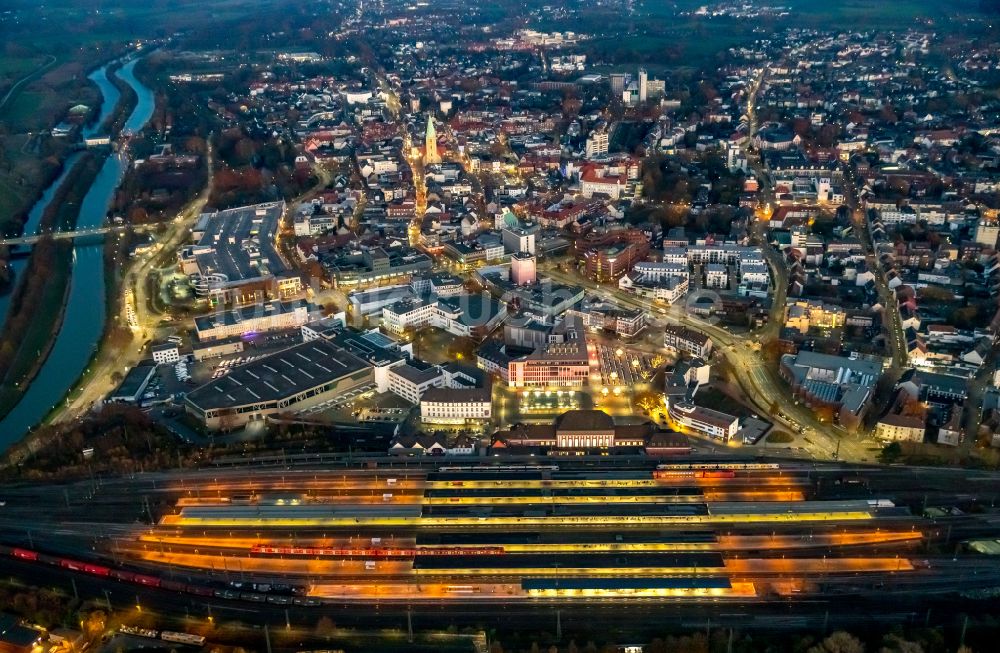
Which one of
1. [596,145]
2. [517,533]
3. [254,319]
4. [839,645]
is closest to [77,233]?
[254,319]

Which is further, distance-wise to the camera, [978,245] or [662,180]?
[662,180]

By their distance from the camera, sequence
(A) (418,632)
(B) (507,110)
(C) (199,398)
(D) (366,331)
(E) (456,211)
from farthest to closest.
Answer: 1. (B) (507,110)
2. (E) (456,211)
3. (D) (366,331)
4. (C) (199,398)
5. (A) (418,632)

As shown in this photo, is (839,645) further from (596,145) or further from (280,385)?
(596,145)

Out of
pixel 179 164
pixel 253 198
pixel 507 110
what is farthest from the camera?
pixel 507 110

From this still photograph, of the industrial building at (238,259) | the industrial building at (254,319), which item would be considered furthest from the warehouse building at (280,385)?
the industrial building at (238,259)

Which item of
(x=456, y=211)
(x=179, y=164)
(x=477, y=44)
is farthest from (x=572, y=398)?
(x=477, y=44)

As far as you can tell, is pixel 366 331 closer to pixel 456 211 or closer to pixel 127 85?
pixel 456 211
